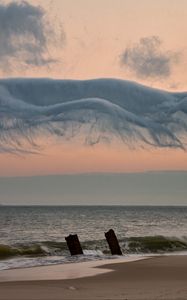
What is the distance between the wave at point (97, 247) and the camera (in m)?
30.2

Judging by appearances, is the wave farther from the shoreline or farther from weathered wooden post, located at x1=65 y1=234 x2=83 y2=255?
the shoreline

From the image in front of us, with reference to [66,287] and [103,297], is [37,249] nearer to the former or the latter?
[66,287]

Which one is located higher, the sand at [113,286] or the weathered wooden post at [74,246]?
the weathered wooden post at [74,246]

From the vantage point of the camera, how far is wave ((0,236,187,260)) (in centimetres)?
3025

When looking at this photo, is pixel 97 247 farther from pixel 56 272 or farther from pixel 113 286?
pixel 113 286

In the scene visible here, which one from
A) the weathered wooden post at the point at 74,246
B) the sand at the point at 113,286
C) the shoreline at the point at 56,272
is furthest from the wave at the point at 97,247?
the sand at the point at 113,286

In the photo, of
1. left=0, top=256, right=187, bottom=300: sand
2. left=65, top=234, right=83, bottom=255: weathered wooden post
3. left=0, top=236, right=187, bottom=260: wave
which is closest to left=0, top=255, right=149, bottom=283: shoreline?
left=0, top=256, right=187, bottom=300: sand

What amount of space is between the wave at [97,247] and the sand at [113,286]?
10.5 meters

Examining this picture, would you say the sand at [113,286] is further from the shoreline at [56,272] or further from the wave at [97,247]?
the wave at [97,247]

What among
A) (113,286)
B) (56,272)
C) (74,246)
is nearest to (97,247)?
(74,246)

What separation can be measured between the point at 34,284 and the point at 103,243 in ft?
72.7

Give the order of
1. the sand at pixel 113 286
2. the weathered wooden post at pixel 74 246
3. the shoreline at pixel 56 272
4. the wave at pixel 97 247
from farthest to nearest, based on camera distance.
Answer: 1. the wave at pixel 97 247
2. the weathered wooden post at pixel 74 246
3. the shoreline at pixel 56 272
4. the sand at pixel 113 286

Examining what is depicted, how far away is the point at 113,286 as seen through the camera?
1499 cm

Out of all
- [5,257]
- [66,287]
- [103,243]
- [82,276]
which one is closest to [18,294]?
[66,287]
